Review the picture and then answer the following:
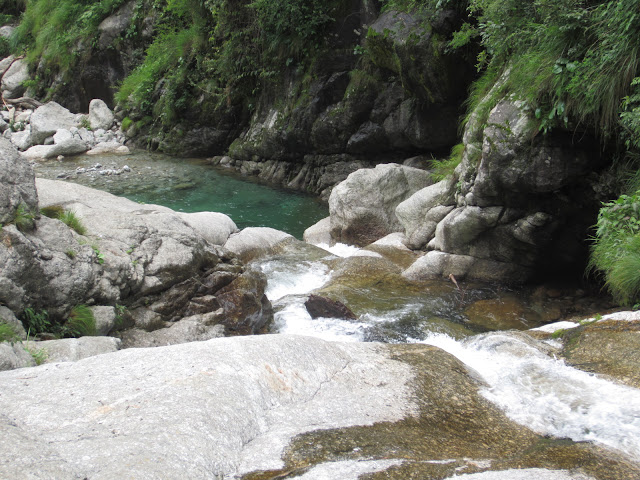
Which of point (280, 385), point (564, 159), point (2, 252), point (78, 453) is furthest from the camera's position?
point (564, 159)

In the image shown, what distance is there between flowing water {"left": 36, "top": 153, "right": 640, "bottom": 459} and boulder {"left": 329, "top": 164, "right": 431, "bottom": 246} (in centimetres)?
49

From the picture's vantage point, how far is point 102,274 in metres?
5.68

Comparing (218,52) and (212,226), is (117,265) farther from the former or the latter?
(218,52)

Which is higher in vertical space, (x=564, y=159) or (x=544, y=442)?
(x=564, y=159)

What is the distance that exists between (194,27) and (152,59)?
3.77 metres

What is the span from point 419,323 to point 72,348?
4.58 metres

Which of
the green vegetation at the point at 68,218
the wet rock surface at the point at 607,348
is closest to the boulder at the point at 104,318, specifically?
the green vegetation at the point at 68,218

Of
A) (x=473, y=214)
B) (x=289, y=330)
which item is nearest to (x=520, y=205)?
(x=473, y=214)

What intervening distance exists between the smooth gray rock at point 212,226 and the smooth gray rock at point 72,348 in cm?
530

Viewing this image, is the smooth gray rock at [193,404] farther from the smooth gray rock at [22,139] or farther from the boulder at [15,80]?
the boulder at [15,80]

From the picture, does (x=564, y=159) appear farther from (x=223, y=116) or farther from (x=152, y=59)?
(x=152, y=59)

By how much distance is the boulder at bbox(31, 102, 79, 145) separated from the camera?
22.2 m

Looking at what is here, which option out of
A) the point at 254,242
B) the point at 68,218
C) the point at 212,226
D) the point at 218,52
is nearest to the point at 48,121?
the point at 218,52

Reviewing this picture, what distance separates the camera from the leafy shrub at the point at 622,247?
17.9 feet
